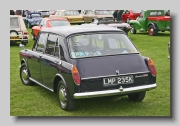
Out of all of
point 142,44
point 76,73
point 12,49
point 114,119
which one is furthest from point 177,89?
point 142,44

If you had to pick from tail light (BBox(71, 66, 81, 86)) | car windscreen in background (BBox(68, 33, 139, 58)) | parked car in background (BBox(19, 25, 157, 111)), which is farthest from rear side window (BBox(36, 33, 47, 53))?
tail light (BBox(71, 66, 81, 86))

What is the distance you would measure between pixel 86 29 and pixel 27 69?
218cm

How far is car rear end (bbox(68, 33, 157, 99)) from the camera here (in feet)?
19.3

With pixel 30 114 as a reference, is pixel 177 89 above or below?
above

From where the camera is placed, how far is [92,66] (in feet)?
19.7

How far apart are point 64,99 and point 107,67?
988 mm

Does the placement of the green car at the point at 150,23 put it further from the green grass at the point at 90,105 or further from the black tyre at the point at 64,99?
the black tyre at the point at 64,99

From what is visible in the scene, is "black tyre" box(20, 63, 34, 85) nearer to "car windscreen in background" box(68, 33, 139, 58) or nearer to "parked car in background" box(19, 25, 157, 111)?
"parked car in background" box(19, 25, 157, 111)

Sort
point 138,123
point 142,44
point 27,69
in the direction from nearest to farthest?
point 138,123 < point 27,69 < point 142,44

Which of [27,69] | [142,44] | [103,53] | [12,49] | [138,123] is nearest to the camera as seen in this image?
[138,123]

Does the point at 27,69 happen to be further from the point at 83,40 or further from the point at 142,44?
the point at 142,44

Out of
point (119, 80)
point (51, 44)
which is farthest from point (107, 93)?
point (51, 44)

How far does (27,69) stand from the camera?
8281 mm

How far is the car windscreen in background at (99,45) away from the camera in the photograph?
632 centimetres
